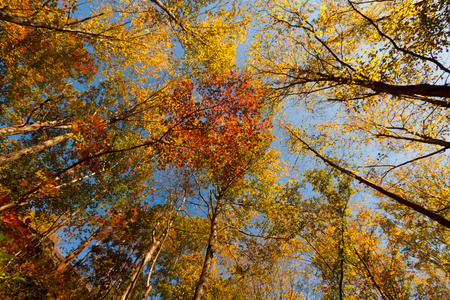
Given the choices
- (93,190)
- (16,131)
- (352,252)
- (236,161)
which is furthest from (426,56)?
(93,190)

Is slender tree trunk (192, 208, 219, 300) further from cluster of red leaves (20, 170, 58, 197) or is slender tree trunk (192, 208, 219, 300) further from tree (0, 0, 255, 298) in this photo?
cluster of red leaves (20, 170, 58, 197)

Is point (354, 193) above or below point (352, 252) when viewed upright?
above

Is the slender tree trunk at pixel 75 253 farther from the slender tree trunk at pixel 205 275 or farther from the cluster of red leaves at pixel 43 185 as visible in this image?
the slender tree trunk at pixel 205 275

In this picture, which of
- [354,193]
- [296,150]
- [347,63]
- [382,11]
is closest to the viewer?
[347,63]

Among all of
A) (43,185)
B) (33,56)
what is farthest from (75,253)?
(33,56)

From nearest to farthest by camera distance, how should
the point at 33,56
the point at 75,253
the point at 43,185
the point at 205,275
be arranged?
1. the point at 205,275
2. the point at 43,185
3. the point at 33,56
4. the point at 75,253

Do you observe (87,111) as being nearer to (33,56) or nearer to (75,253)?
(33,56)

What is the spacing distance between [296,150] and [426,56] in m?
4.67

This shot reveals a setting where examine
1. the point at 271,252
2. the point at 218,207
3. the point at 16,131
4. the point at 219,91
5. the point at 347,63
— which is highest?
the point at 219,91

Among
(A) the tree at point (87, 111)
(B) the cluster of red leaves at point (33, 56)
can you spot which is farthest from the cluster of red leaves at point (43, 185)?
(B) the cluster of red leaves at point (33, 56)

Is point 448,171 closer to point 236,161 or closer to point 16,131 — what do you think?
point 236,161

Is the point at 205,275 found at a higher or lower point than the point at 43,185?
lower

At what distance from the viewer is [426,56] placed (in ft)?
13.9

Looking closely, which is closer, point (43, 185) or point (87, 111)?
point (43, 185)
